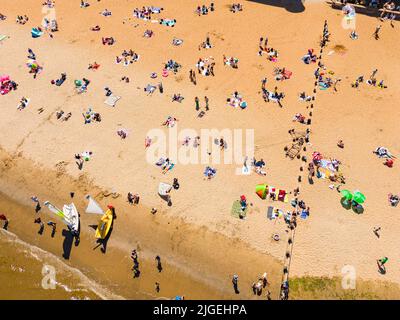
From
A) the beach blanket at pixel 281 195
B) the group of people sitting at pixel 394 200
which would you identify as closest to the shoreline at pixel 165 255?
the beach blanket at pixel 281 195

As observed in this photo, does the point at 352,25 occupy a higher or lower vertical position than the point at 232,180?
higher

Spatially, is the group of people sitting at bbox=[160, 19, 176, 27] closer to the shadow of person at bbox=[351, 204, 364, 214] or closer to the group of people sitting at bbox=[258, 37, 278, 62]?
the group of people sitting at bbox=[258, 37, 278, 62]

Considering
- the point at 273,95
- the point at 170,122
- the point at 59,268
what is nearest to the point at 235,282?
the point at 59,268

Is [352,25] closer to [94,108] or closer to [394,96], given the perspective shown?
[394,96]

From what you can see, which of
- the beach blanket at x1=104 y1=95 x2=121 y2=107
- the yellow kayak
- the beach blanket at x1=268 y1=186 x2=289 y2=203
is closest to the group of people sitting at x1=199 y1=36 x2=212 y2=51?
the beach blanket at x1=104 y1=95 x2=121 y2=107

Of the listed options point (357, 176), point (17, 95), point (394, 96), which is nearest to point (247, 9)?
point (394, 96)

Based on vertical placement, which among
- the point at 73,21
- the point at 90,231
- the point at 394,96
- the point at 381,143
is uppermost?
the point at 73,21

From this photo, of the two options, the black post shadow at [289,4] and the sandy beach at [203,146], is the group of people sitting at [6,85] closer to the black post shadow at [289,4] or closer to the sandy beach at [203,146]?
the sandy beach at [203,146]
